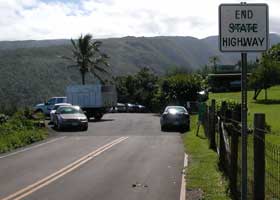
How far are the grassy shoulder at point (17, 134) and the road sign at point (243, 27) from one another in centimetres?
1758

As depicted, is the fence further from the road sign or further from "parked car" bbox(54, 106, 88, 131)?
"parked car" bbox(54, 106, 88, 131)

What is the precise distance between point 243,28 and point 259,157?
6.33 feet

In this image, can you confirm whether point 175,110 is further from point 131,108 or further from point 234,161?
point 131,108

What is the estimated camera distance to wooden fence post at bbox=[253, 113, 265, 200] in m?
8.13

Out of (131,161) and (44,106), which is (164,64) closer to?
(44,106)

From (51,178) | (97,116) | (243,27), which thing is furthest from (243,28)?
(97,116)

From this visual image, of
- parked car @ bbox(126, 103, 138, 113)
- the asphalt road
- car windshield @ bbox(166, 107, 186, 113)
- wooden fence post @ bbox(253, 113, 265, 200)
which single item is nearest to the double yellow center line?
the asphalt road

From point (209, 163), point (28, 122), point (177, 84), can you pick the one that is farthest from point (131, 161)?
point (177, 84)

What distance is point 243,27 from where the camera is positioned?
7.20 meters

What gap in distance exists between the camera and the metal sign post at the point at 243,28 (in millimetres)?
7137

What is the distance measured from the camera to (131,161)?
18.6 metres

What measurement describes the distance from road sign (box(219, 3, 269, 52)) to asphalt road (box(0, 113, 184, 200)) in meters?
5.17

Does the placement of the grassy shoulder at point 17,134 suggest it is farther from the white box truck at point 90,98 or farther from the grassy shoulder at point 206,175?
the white box truck at point 90,98

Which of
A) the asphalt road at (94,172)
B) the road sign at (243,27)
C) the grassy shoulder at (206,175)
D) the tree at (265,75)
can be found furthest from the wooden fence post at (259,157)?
the tree at (265,75)
